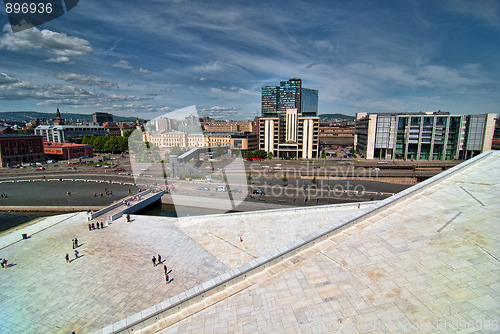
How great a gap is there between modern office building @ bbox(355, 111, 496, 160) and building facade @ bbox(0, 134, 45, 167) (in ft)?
339

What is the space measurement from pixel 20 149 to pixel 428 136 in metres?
121

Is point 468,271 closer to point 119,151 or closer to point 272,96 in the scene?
point 119,151

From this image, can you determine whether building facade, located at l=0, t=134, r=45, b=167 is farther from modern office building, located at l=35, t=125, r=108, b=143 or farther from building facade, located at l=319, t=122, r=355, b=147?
building facade, located at l=319, t=122, r=355, b=147

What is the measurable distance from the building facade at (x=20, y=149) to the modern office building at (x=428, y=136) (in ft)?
339

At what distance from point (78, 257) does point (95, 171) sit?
51875mm

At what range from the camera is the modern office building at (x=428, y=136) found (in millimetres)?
70688

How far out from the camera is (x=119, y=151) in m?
104

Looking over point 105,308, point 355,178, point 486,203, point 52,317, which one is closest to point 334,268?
point 486,203

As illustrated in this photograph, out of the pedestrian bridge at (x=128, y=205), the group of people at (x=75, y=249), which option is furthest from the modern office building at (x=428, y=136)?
the group of people at (x=75, y=249)

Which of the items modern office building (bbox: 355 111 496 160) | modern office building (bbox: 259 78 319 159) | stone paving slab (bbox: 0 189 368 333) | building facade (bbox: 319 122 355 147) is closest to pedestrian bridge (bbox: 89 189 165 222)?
stone paving slab (bbox: 0 189 368 333)

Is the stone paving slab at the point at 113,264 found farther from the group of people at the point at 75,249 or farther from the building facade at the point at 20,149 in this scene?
the building facade at the point at 20,149

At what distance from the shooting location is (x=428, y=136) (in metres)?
73.7

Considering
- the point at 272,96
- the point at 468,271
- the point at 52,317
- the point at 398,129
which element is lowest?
the point at 52,317

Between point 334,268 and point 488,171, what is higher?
point 488,171
